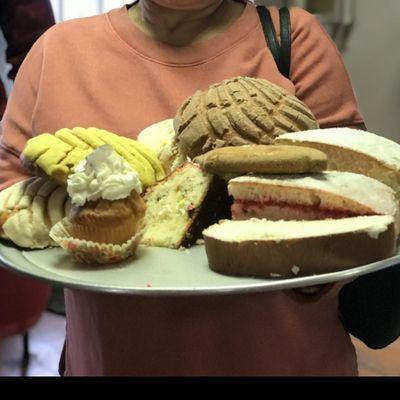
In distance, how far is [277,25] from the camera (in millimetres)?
1134

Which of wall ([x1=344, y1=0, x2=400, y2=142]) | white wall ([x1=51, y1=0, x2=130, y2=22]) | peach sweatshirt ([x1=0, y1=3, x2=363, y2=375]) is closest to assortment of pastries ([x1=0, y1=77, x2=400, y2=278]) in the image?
peach sweatshirt ([x1=0, y1=3, x2=363, y2=375])

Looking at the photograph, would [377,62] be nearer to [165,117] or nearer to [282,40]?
[282,40]

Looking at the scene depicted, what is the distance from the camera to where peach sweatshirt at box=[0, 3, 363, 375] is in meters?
0.96

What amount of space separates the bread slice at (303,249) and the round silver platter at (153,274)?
17 millimetres

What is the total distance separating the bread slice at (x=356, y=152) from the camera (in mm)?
874

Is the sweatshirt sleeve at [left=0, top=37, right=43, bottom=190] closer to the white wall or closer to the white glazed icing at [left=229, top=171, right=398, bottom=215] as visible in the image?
the white glazed icing at [left=229, top=171, right=398, bottom=215]

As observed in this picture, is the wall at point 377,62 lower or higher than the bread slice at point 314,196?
lower

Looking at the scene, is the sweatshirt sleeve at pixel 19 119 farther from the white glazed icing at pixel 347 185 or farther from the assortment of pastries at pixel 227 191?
the white glazed icing at pixel 347 185

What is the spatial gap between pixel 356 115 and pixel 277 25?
20cm

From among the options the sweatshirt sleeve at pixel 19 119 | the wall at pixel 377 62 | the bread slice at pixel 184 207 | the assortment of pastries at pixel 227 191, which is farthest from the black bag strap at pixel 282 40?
the wall at pixel 377 62

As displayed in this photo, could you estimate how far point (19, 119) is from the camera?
1.13 meters
